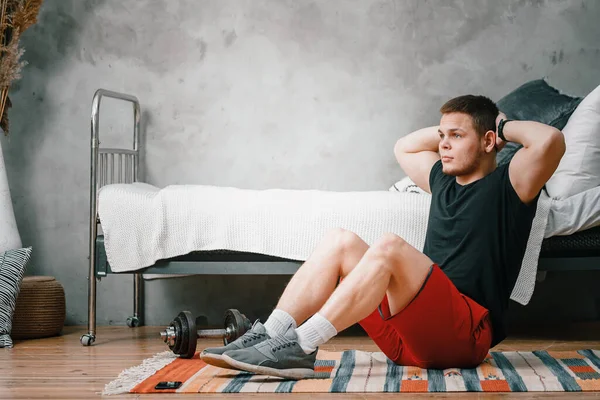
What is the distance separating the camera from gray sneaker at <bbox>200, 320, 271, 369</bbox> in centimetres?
206

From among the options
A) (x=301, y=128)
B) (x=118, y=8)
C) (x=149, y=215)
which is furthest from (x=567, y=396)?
(x=118, y=8)

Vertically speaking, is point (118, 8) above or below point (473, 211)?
above

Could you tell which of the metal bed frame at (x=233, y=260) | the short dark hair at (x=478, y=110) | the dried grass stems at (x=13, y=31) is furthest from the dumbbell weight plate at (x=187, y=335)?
the dried grass stems at (x=13, y=31)

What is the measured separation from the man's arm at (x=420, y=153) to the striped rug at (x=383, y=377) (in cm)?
62

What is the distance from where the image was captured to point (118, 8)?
3.83 meters

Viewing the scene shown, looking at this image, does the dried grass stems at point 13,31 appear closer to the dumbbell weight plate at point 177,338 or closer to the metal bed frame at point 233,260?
the metal bed frame at point 233,260

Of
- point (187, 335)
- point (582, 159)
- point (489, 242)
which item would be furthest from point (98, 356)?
point (582, 159)

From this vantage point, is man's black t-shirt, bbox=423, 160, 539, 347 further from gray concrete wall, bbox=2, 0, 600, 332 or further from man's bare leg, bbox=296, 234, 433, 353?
gray concrete wall, bbox=2, 0, 600, 332

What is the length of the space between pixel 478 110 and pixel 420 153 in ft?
1.26

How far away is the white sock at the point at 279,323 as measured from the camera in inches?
83.4

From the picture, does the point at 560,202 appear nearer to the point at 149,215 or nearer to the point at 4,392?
the point at 149,215

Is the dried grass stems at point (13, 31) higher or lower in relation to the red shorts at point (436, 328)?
higher

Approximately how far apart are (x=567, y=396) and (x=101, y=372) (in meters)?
1.34

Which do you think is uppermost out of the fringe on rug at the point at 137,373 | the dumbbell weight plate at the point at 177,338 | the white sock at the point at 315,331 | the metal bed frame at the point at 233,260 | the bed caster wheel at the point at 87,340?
the metal bed frame at the point at 233,260
